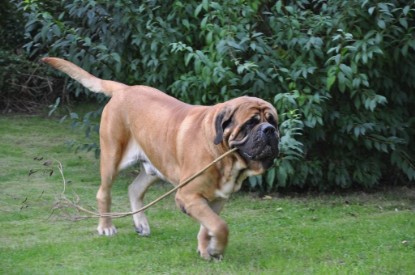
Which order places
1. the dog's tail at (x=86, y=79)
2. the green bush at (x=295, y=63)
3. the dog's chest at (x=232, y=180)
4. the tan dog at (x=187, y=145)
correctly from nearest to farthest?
the tan dog at (x=187, y=145) → the dog's chest at (x=232, y=180) → the dog's tail at (x=86, y=79) → the green bush at (x=295, y=63)

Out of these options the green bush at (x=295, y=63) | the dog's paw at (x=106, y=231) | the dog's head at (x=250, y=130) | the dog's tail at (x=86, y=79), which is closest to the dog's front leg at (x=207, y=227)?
the dog's head at (x=250, y=130)

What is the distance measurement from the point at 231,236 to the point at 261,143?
1.75 m

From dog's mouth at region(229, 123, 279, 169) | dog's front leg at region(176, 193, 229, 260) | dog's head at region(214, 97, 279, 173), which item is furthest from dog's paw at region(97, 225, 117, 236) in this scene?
dog's mouth at region(229, 123, 279, 169)

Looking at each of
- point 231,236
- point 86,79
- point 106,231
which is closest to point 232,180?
point 231,236

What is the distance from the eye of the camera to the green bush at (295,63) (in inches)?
337

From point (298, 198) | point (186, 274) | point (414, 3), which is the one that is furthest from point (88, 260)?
point (414, 3)

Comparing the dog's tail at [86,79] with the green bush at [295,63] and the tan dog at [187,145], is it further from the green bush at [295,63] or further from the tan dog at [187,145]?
the green bush at [295,63]

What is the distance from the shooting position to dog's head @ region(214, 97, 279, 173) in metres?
6.22

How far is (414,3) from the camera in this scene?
858 cm

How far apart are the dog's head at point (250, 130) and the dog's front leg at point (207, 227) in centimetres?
50

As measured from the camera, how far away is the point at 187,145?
6.89 m

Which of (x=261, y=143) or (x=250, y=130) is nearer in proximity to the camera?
(x=261, y=143)

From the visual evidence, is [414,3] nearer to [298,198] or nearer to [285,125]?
[285,125]

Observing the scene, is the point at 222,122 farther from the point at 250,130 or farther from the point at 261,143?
the point at 261,143
